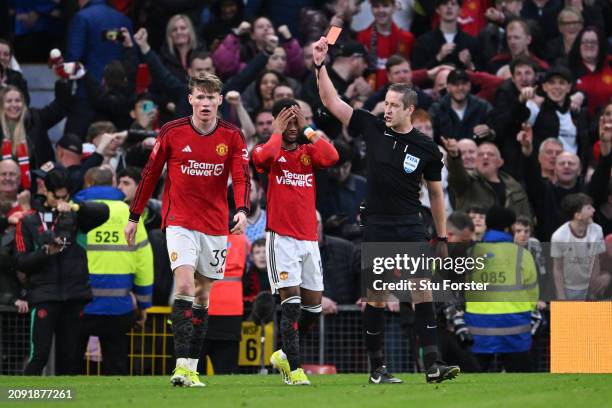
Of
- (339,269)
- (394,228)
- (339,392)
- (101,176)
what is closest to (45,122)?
(101,176)

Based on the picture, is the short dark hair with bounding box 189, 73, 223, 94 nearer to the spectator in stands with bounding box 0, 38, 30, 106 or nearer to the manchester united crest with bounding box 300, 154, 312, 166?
the manchester united crest with bounding box 300, 154, 312, 166

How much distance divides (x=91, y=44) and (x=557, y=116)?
6.34m

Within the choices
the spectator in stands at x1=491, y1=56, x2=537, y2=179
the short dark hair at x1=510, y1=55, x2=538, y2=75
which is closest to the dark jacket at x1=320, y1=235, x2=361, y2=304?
the spectator in stands at x1=491, y1=56, x2=537, y2=179

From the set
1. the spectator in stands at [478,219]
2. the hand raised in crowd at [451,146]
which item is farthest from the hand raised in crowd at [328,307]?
the hand raised in crowd at [451,146]

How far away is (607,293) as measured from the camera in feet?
53.1

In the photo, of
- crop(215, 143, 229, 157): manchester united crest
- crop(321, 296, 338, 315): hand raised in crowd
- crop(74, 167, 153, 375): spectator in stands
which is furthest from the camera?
crop(321, 296, 338, 315): hand raised in crowd

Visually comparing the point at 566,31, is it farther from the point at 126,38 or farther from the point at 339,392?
the point at 339,392

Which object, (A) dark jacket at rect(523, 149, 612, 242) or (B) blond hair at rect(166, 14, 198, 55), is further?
(B) blond hair at rect(166, 14, 198, 55)

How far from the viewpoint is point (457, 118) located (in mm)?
19203

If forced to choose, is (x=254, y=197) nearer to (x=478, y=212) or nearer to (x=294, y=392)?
(x=478, y=212)

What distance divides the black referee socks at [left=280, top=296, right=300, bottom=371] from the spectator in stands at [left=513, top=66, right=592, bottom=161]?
22.0 feet

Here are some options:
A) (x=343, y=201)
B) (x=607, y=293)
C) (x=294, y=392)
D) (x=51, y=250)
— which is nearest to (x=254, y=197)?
(x=343, y=201)

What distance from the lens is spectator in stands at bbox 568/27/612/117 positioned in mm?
19969

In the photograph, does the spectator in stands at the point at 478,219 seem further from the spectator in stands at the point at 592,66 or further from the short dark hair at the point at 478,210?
the spectator in stands at the point at 592,66
